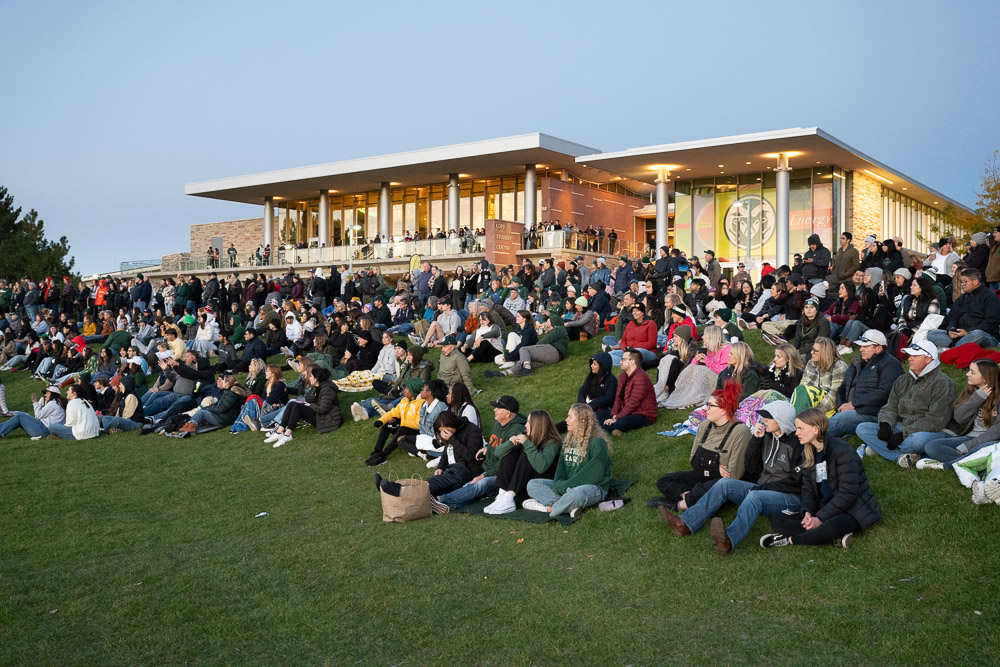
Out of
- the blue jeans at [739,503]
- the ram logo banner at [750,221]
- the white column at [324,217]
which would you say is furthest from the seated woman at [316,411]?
the white column at [324,217]

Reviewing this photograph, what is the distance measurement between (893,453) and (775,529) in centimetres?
209

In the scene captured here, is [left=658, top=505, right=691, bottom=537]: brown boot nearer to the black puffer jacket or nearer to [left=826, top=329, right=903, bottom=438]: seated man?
the black puffer jacket

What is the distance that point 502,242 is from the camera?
3042cm

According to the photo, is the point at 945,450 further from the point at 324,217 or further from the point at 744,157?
the point at 324,217

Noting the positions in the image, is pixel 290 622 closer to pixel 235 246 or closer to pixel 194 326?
pixel 194 326

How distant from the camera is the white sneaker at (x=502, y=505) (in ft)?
25.7

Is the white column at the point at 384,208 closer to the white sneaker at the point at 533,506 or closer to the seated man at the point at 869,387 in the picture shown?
the seated man at the point at 869,387

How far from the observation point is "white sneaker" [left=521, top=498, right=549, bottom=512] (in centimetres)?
772

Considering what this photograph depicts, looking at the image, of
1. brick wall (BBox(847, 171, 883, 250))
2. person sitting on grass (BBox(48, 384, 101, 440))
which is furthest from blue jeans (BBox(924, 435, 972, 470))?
brick wall (BBox(847, 171, 883, 250))

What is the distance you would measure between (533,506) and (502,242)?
2316 cm

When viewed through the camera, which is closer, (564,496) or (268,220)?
(564,496)

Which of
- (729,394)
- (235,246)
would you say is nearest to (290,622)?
(729,394)

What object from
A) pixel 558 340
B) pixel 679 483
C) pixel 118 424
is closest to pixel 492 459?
pixel 679 483

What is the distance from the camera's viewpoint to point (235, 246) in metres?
46.8
